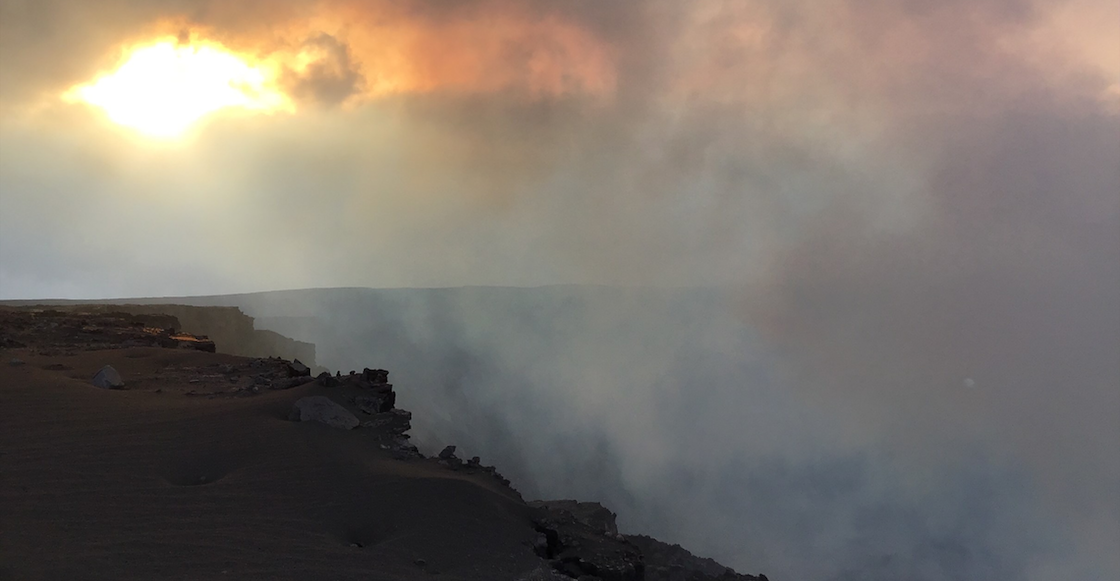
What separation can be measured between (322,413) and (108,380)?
2.84 m

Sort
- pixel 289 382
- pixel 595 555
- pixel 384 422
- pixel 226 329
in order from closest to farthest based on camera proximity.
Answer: pixel 595 555, pixel 384 422, pixel 289 382, pixel 226 329

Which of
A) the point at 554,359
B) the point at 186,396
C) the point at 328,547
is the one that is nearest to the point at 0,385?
the point at 186,396

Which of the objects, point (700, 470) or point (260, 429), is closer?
point (260, 429)

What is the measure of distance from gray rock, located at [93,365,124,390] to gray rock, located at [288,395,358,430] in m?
2.42

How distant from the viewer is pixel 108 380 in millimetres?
7445

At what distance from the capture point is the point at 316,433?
20.5 ft

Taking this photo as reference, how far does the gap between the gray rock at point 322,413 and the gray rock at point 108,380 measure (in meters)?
2.42

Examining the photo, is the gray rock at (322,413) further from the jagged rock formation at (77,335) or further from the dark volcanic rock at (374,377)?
the jagged rock formation at (77,335)

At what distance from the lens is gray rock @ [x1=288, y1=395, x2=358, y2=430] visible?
658cm

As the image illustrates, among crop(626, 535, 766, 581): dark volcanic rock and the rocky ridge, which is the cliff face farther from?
crop(626, 535, 766, 581): dark volcanic rock

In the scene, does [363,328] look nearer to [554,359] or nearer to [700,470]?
[554,359]

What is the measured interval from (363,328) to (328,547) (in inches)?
1527

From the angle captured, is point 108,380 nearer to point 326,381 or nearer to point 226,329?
point 326,381

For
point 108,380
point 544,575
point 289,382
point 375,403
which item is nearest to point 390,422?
point 375,403
